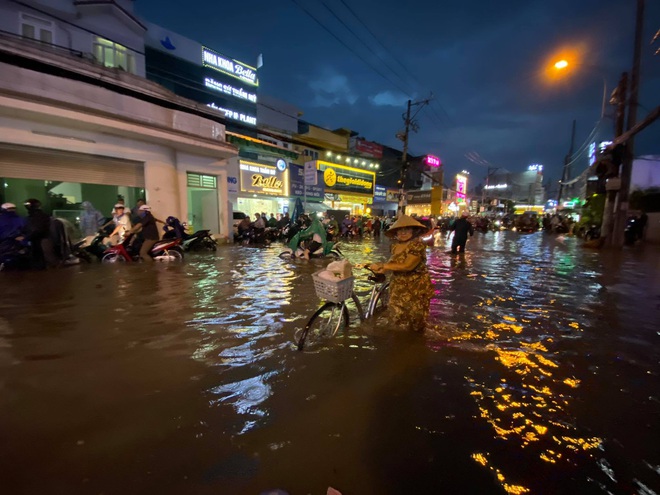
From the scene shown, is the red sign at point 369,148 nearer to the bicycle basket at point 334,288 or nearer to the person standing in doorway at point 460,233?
the person standing in doorway at point 460,233

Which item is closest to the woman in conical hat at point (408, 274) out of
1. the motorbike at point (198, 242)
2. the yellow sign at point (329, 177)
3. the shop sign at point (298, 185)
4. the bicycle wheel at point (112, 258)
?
the bicycle wheel at point (112, 258)

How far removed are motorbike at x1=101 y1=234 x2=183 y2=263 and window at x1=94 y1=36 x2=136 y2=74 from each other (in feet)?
30.8

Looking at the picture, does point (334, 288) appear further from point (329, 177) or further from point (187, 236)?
point (329, 177)

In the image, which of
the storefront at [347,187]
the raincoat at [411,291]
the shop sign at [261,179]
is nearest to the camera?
the raincoat at [411,291]

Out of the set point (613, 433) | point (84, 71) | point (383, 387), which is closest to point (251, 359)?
point (383, 387)

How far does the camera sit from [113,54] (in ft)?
48.3

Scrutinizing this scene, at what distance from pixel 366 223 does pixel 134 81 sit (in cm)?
1882

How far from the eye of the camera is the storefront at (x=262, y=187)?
22455 millimetres

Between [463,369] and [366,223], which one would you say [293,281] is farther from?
[366,223]

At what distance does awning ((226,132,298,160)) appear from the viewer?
2112 cm

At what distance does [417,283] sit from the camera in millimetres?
4129

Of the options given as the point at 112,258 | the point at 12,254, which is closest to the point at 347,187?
the point at 112,258

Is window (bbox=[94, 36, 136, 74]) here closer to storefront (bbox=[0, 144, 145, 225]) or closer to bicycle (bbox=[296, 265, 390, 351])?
storefront (bbox=[0, 144, 145, 225])

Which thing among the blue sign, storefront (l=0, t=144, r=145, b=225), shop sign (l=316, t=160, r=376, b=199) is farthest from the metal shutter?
the blue sign
